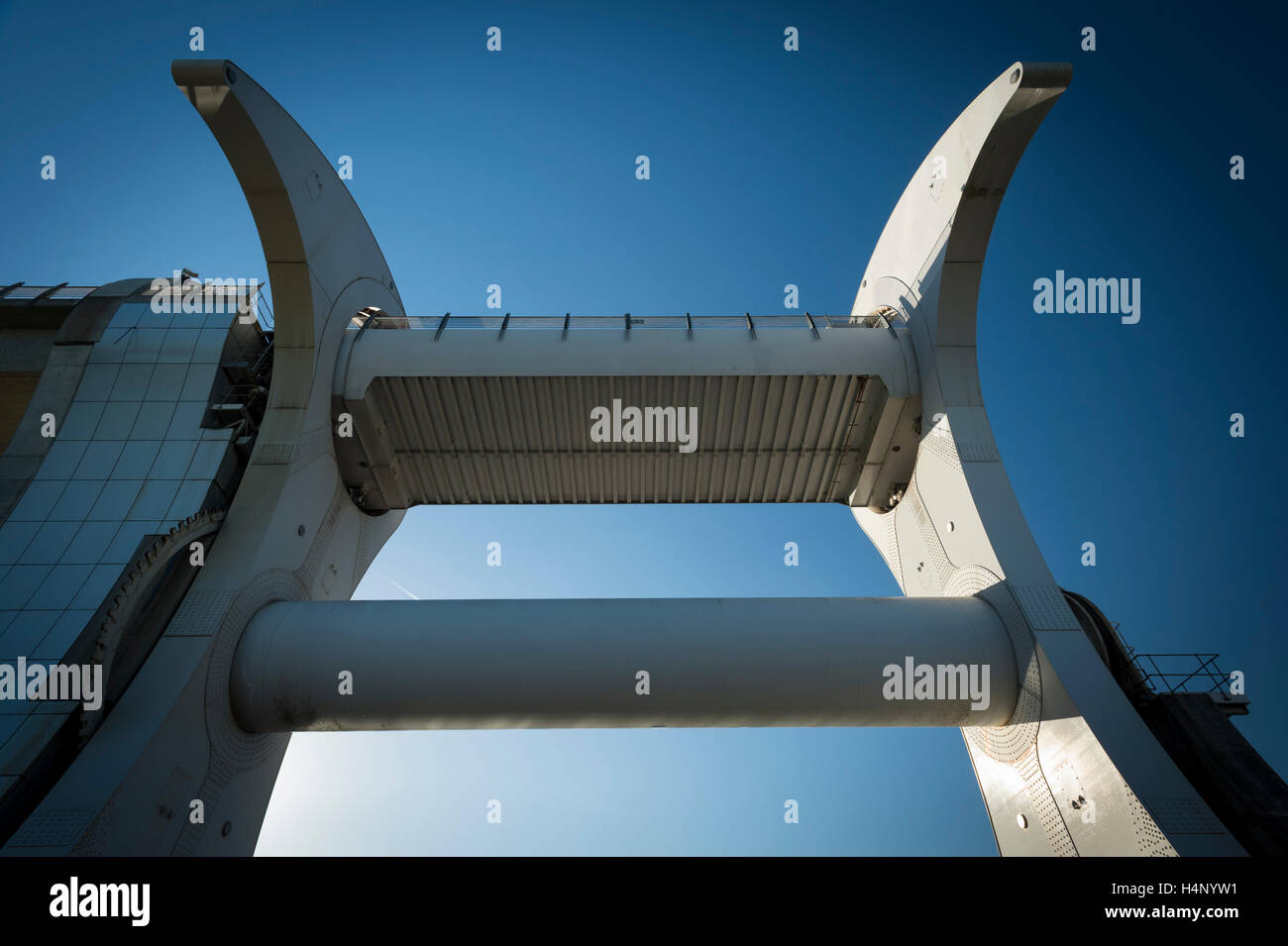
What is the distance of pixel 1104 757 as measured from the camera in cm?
686

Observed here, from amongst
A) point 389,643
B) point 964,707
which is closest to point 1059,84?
point 964,707

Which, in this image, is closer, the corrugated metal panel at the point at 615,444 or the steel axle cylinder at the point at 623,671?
the steel axle cylinder at the point at 623,671

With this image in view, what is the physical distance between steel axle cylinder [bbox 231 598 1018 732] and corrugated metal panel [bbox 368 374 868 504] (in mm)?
4068

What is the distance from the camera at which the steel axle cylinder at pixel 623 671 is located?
7922 mm

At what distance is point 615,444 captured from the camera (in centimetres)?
1196

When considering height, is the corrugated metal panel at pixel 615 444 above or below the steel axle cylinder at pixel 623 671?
above

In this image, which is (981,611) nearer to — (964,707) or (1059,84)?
(964,707)

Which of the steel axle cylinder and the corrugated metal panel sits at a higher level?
the corrugated metal panel

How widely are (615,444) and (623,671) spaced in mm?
4929

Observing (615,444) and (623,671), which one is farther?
(615,444)

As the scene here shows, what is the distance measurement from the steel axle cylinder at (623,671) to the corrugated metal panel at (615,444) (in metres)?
4.07

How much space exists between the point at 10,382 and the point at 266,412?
17.7ft

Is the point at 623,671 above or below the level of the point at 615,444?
below

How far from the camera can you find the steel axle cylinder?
792 cm
